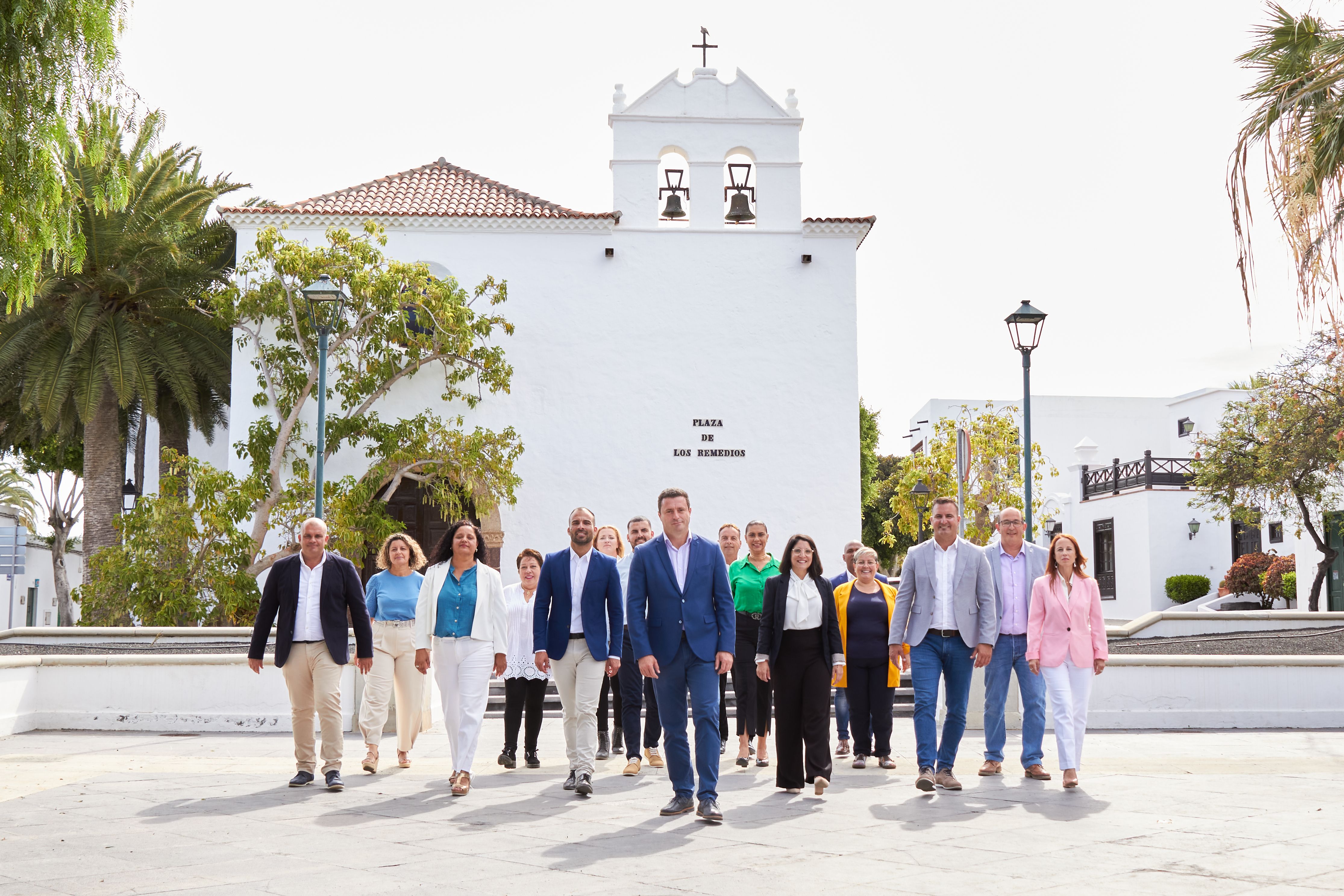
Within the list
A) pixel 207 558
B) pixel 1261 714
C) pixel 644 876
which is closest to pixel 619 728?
pixel 644 876

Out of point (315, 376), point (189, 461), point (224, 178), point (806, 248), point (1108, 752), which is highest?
point (224, 178)

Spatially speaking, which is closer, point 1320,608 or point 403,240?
point 403,240

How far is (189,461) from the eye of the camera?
1895cm

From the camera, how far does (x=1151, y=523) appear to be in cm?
3275

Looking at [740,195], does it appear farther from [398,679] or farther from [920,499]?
[398,679]

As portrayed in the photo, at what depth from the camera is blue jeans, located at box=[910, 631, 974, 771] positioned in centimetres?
813

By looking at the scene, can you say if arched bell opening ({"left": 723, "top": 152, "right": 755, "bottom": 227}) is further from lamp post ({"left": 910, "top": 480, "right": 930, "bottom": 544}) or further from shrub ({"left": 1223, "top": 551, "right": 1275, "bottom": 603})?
shrub ({"left": 1223, "top": 551, "right": 1275, "bottom": 603})

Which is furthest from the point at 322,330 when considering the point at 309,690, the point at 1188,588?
the point at 1188,588

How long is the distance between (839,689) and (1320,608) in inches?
830

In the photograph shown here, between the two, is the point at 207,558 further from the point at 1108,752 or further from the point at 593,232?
the point at 1108,752

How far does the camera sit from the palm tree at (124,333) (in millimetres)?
20828

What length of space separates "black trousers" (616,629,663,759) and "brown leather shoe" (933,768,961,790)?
235 cm

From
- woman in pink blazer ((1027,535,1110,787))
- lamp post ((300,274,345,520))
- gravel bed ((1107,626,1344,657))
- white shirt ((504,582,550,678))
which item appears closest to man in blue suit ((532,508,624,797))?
white shirt ((504,582,550,678))

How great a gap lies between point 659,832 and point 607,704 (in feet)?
13.5
